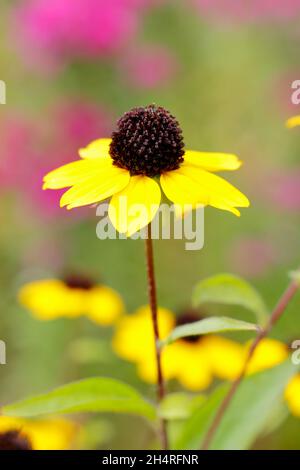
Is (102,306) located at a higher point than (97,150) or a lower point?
lower

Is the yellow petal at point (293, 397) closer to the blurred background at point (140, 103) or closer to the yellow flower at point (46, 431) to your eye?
the yellow flower at point (46, 431)

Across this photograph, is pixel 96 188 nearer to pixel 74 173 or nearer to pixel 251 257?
pixel 74 173

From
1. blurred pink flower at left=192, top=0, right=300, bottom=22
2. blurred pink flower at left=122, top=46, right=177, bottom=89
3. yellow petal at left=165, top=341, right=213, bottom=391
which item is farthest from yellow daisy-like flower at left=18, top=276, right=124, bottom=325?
blurred pink flower at left=192, top=0, right=300, bottom=22

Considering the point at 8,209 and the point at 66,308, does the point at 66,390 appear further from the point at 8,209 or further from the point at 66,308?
the point at 8,209

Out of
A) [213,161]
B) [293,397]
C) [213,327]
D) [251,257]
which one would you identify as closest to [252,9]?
[251,257]
